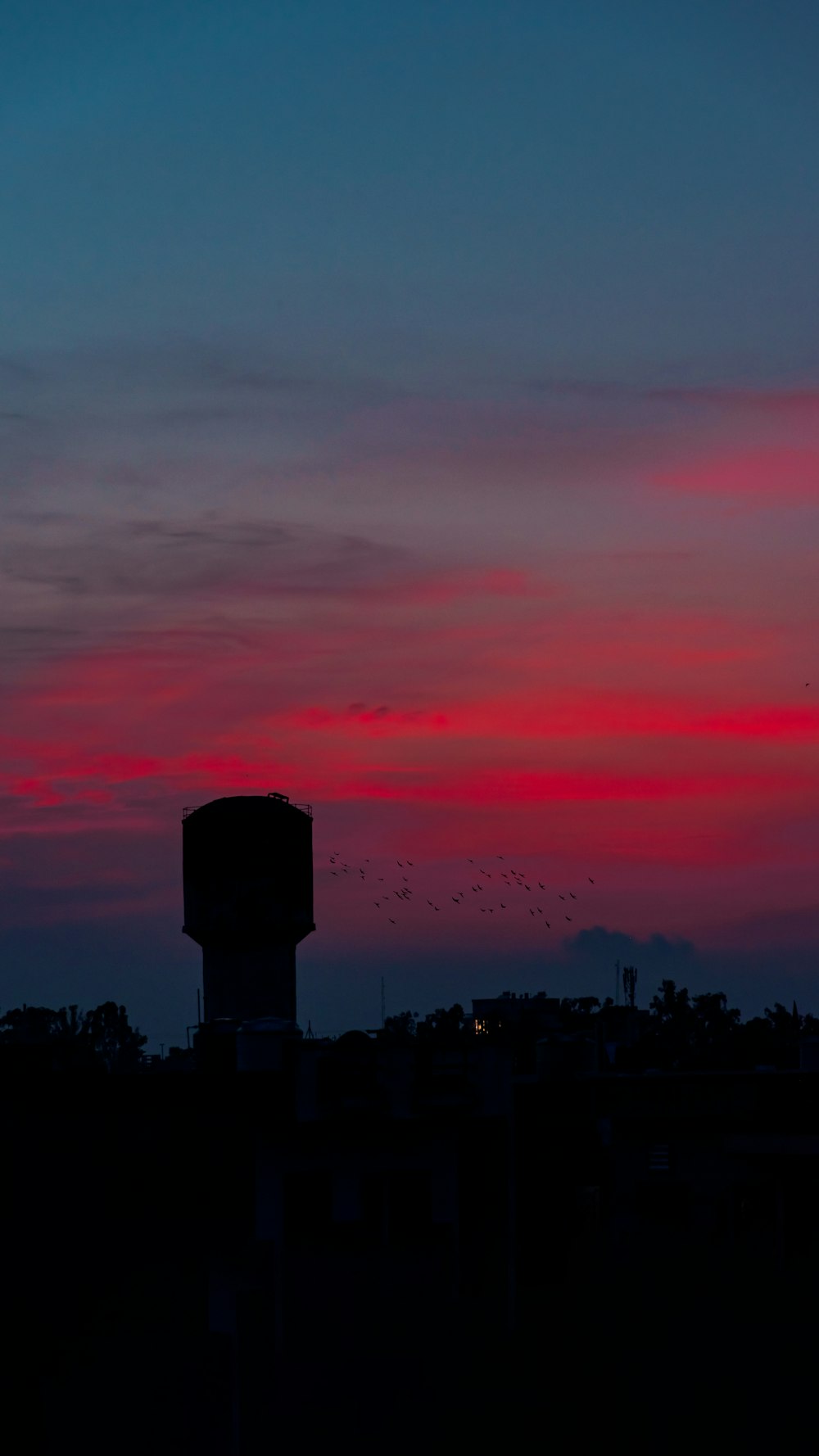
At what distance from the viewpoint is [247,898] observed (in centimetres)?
7938

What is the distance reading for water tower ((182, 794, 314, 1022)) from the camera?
77938 millimetres

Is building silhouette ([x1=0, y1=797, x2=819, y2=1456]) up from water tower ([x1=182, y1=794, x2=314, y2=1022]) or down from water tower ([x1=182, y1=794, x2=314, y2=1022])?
down

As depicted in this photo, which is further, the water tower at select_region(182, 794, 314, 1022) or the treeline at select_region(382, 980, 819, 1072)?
the water tower at select_region(182, 794, 314, 1022)

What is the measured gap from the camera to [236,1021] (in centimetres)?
4700

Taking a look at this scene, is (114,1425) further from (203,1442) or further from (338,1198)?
(338,1198)

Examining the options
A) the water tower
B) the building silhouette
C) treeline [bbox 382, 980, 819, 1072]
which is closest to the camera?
the building silhouette

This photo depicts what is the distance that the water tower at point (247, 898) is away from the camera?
256ft

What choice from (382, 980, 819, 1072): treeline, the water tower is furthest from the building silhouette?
the water tower

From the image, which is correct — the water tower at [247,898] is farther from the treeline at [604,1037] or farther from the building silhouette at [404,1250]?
the building silhouette at [404,1250]

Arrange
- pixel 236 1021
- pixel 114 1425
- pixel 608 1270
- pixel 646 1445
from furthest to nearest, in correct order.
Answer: pixel 236 1021 < pixel 608 1270 < pixel 646 1445 < pixel 114 1425

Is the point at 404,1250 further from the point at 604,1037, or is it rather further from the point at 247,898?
the point at 247,898

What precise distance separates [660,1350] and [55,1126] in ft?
44.2

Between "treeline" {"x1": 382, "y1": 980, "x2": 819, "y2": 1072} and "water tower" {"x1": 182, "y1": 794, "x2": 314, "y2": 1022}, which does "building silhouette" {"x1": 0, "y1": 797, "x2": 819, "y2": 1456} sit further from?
"water tower" {"x1": 182, "y1": 794, "x2": 314, "y2": 1022}

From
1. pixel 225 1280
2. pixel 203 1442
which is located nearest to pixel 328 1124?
pixel 225 1280
